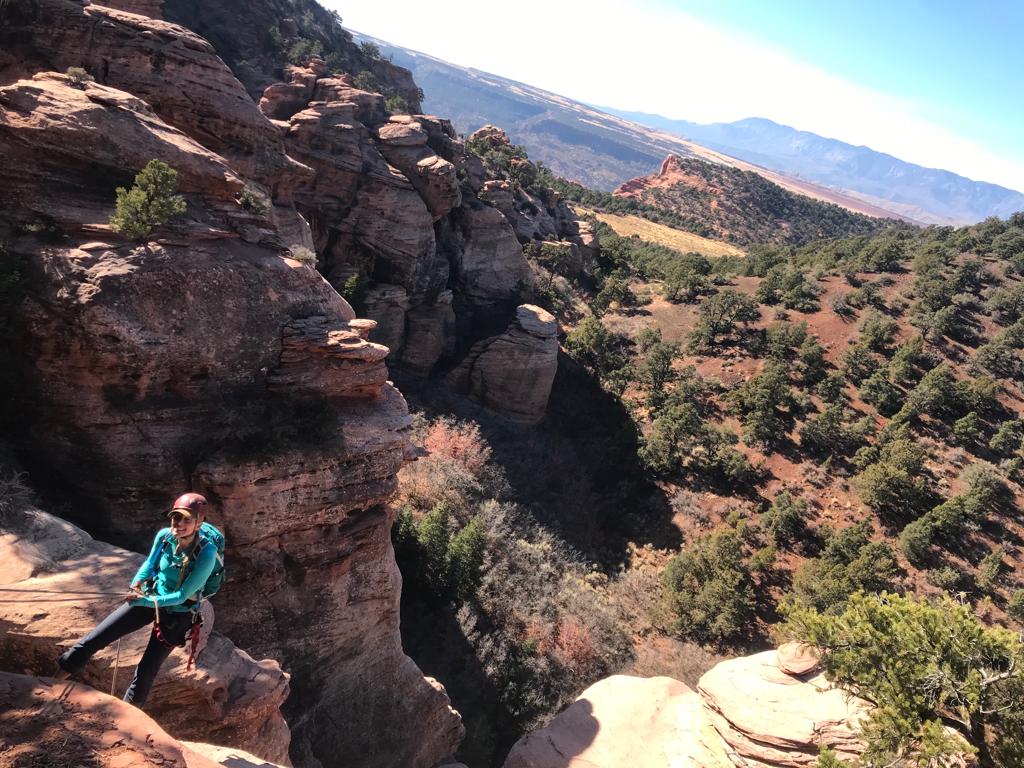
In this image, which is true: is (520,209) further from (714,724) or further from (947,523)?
(714,724)

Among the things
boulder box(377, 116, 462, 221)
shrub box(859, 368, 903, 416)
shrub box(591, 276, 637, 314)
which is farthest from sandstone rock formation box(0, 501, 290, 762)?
shrub box(591, 276, 637, 314)

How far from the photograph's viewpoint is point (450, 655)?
1988 cm

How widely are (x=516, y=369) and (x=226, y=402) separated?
2329 centimetres

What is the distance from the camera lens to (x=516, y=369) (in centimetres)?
3469

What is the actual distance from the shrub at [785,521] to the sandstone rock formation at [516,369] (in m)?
15.4

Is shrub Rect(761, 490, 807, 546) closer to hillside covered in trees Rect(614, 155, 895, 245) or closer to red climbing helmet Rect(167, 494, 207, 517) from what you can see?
red climbing helmet Rect(167, 494, 207, 517)

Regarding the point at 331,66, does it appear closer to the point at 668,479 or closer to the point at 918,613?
the point at 668,479

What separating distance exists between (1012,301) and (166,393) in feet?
Result: 195

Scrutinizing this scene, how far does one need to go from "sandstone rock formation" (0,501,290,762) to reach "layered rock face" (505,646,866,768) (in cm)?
746

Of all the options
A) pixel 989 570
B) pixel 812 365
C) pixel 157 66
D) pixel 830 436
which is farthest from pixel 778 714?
pixel 812 365

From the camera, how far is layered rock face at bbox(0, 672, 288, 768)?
5387 millimetres

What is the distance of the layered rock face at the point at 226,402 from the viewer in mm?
11086

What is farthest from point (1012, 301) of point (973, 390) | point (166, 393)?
point (166, 393)

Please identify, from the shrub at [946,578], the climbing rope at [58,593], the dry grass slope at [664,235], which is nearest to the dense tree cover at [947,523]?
the shrub at [946,578]
